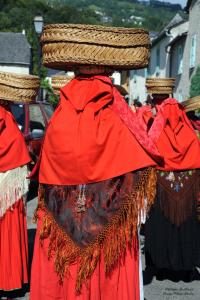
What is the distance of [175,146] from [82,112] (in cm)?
228

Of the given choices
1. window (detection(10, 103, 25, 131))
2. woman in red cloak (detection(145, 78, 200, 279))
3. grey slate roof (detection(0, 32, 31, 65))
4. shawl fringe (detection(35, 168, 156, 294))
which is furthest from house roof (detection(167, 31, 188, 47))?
shawl fringe (detection(35, 168, 156, 294))

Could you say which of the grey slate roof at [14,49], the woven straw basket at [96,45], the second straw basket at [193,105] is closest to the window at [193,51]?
the second straw basket at [193,105]

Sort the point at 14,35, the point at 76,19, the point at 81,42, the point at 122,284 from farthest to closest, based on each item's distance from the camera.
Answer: the point at 76,19 < the point at 14,35 < the point at 122,284 < the point at 81,42

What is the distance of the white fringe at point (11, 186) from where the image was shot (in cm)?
464

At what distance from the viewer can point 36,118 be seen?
10086 millimetres

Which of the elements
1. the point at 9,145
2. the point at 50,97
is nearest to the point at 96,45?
the point at 9,145

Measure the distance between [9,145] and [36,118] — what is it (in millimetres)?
5494

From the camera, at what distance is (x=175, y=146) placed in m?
5.24

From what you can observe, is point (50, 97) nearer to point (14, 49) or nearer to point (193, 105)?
point (193, 105)

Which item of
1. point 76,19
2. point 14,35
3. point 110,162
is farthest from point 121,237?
point 76,19

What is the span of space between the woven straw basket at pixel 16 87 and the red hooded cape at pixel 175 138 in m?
1.34

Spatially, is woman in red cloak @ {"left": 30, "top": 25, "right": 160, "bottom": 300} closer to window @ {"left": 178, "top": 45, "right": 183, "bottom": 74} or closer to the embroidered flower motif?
the embroidered flower motif

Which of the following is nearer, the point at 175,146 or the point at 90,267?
the point at 90,267

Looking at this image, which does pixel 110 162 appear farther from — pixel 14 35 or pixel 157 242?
pixel 14 35
